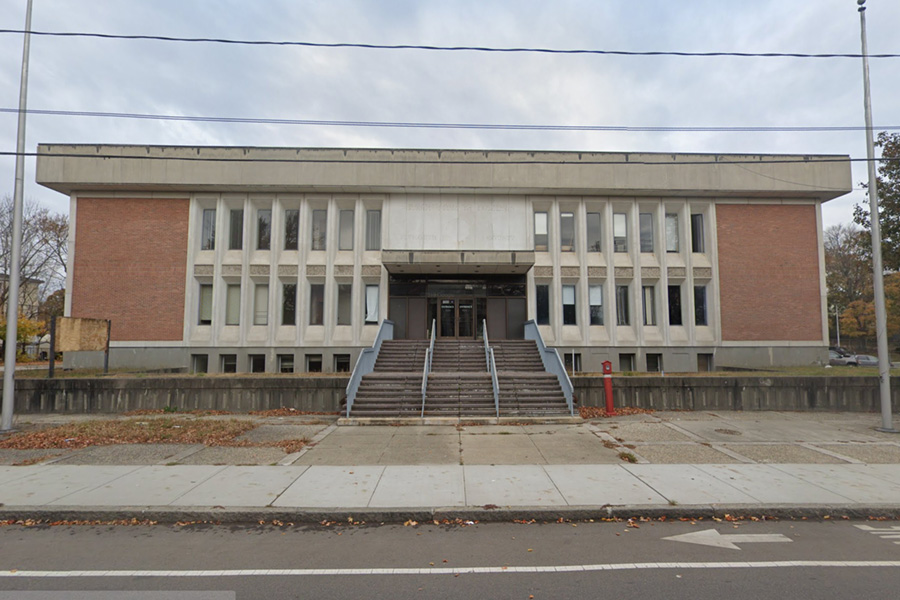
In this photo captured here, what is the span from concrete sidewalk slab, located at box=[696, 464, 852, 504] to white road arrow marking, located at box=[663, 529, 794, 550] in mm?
1080

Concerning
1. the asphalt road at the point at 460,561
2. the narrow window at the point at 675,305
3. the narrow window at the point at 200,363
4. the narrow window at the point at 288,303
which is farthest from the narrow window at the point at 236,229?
the narrow window at the point at 675,305

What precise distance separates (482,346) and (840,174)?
19.0m

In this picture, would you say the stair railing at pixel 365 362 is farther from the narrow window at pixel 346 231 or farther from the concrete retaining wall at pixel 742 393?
the concrete retaining wall at pixel 742 393

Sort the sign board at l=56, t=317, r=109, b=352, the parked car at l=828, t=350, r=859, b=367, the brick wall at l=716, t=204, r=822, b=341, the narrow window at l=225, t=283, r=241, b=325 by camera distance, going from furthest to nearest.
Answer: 1. the parked car at l=828, t=350, r=859, b=367
2. the narrow window at l=225, t=283, r=241, b=325
3. the brick wall at l=716, t=204, r=822, b=341
4. the sign board at l=56, t=317, r=109, b=352

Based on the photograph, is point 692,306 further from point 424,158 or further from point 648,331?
point 424,158

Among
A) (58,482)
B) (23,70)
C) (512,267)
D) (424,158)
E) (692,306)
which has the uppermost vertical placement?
(424,158)

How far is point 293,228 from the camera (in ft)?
78.9

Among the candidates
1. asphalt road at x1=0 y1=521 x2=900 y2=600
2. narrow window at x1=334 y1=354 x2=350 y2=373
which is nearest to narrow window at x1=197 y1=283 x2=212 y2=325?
narrow window at x1=334 y1=354 x2=350 y2=373

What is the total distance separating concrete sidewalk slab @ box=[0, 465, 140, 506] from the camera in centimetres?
669

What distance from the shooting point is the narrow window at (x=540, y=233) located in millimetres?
23797

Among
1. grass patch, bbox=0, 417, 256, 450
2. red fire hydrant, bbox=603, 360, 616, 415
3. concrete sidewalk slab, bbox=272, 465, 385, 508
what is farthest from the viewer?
red fire hydrant, bbox=603, 360, 616, 415

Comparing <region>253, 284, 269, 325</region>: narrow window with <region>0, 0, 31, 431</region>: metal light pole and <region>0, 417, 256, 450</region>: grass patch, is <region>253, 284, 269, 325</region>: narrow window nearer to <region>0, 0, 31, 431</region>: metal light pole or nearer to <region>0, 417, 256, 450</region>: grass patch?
<region>0, 417, 256, 450</region>: grass patch

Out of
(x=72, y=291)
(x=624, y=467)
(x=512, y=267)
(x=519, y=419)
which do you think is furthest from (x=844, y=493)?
(x=72, y=291)

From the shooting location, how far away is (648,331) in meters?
23.6
